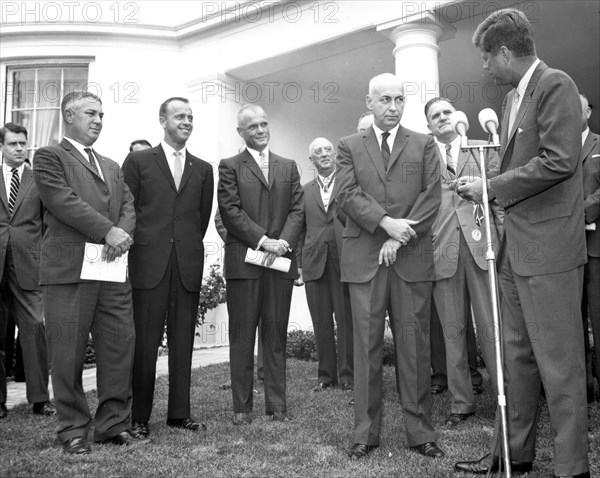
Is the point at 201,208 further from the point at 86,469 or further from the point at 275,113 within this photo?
the point at 275,113

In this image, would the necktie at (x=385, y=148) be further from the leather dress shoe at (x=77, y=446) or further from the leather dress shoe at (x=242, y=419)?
the leather dress shoe at (x=77, y=446)

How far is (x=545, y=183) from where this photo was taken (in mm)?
3299

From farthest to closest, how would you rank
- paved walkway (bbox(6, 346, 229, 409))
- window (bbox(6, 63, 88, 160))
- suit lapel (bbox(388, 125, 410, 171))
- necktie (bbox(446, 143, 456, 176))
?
window (bbox(6, 63, 88, 160)), paved walkway (bbox(6, 346, 229, 409)), necktie (bbox(446, 143, 456, 176)), suit lapel (bbox(388, 125, 410, 171))

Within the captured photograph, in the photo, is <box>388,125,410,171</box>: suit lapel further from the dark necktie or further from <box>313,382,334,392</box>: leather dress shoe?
<box>313,382,334,392</box>: leather dress shoe

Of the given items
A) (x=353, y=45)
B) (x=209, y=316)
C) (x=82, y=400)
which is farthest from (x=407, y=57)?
(x=82, y=400)

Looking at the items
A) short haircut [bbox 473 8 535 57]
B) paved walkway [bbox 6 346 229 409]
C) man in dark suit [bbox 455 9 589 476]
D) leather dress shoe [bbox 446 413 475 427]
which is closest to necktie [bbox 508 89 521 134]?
man in dark suit [bbox 455 9 589 476]

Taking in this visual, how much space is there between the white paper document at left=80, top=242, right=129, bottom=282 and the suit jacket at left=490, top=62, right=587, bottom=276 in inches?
91.5

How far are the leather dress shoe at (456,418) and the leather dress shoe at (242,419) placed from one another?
4.48 ft

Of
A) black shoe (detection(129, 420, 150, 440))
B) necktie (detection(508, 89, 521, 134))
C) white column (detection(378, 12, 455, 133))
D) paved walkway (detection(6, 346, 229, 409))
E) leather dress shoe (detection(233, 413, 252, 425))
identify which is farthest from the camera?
white column (detection(378, 12, 455, 133))

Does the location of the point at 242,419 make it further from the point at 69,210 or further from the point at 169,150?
the point at 169,150

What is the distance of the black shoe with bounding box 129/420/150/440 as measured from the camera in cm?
437

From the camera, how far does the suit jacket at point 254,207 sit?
494 centimetres

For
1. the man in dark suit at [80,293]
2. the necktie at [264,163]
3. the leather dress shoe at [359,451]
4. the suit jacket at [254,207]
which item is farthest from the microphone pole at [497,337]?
the man in dark suit at [80,293]

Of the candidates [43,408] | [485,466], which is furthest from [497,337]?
[43,408]
